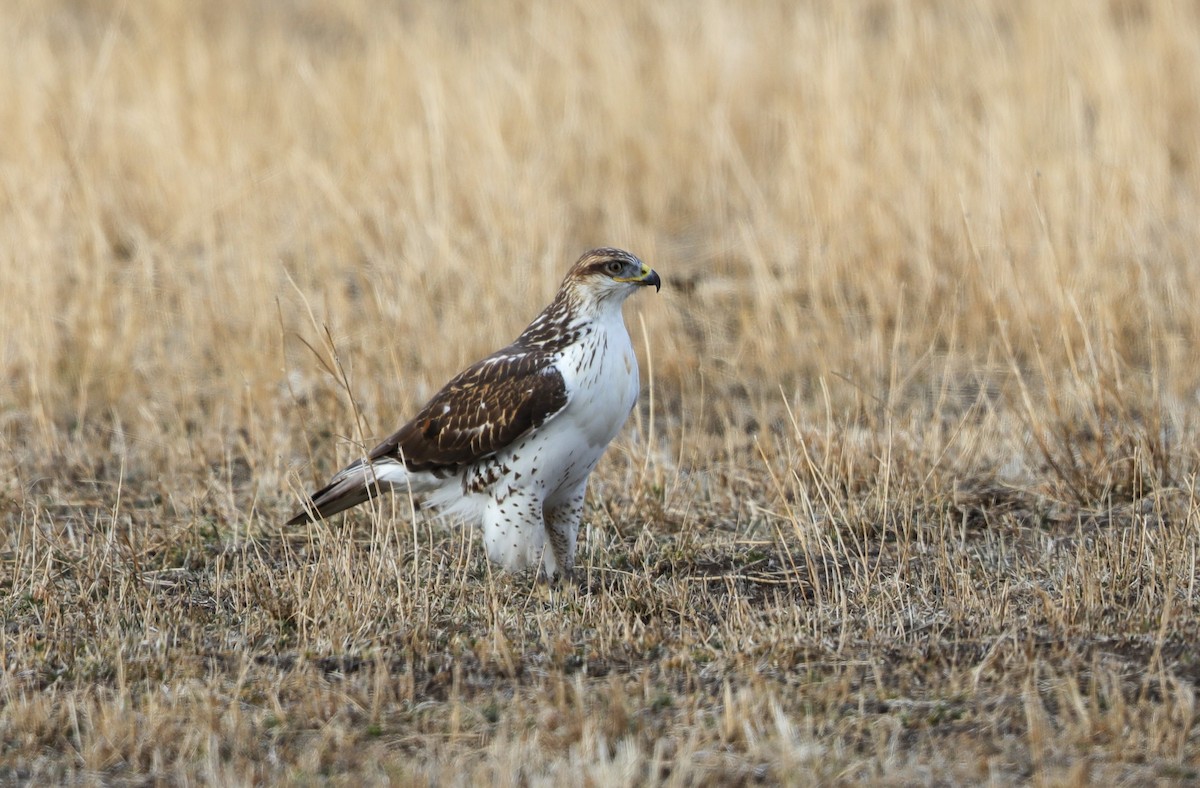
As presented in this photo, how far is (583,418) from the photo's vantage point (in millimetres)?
4766

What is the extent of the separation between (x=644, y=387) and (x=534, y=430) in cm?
259

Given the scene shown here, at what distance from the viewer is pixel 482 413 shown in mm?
4910

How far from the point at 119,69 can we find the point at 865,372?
602 centimetres

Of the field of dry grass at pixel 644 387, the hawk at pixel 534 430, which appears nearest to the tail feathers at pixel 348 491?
the hawk at pixel 534 430

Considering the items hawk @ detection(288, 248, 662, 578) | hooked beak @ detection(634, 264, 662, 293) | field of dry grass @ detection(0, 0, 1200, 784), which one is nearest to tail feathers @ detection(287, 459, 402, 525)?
hawk @ detection(288, 248, 662, 578)

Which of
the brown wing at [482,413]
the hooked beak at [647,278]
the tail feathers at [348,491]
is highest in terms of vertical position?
the hooked beak at [647,278]

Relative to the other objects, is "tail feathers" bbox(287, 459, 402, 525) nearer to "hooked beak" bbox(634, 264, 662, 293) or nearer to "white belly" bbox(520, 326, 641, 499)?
"white belly" bbox(520, 326, 641, 499)

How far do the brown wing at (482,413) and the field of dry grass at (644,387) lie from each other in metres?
0.28

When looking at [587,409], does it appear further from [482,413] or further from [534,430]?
[482,413]

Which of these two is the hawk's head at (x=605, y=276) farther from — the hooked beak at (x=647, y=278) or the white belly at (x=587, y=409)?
the white belly at (x=587, y=409)

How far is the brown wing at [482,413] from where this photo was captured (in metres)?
4.75

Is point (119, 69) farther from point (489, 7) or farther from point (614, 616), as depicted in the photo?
point (614, 616)

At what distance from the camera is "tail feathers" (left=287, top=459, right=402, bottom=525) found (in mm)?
5184

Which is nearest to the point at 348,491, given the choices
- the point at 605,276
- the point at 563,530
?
the point at 563,530
